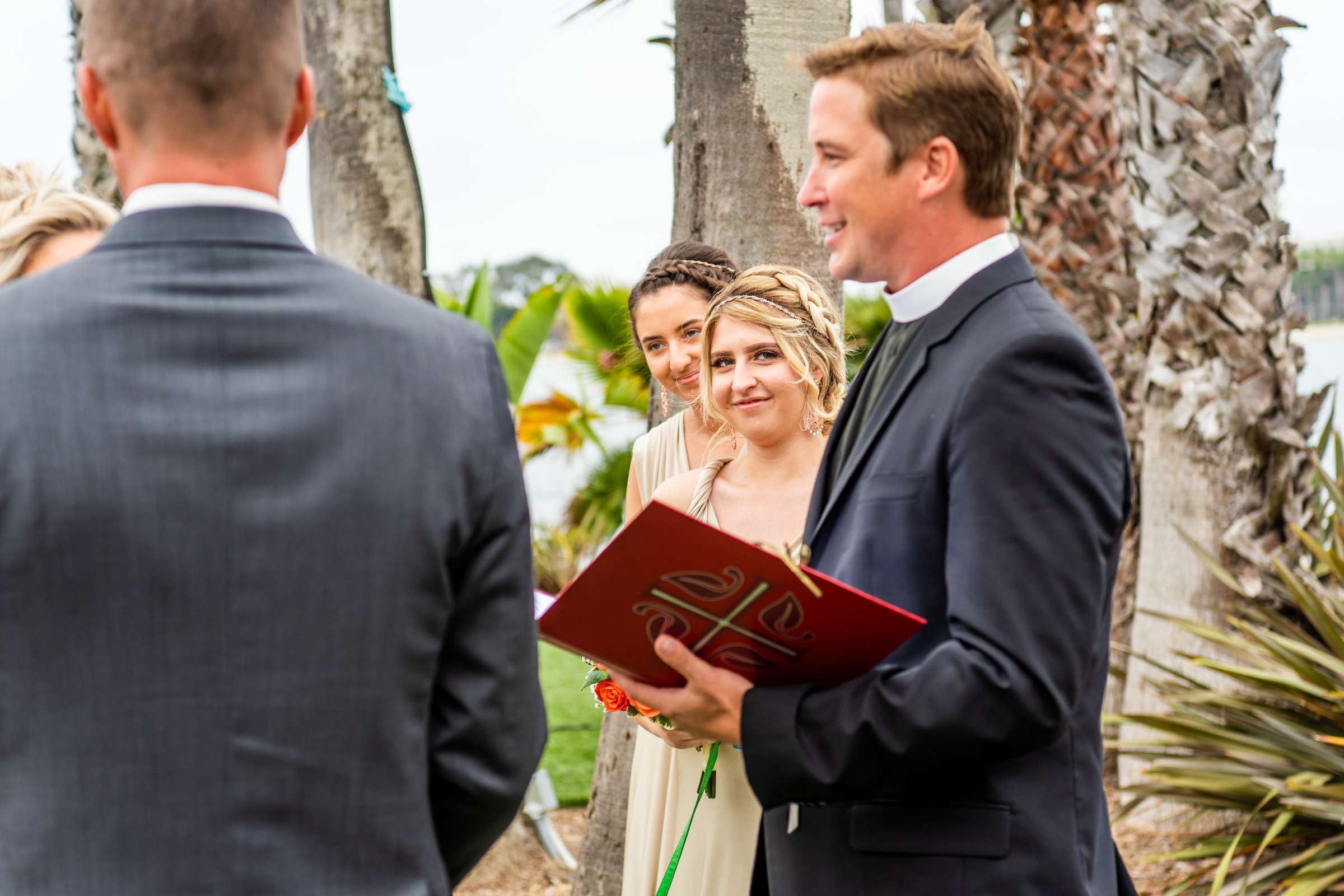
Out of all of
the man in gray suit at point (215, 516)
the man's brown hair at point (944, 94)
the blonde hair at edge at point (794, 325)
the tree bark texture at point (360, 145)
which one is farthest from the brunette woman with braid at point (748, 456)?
the tree bark texture at point (360, 145)

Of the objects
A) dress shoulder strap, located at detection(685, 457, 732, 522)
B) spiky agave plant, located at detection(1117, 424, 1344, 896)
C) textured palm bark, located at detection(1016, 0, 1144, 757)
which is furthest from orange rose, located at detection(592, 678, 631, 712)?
textured palm bark, located at detection(1016, 0, 1144, 757)

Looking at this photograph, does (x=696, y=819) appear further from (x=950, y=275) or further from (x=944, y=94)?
(x=944, y=94)

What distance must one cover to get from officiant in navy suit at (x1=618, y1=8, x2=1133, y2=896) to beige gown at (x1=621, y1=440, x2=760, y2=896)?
94 cm

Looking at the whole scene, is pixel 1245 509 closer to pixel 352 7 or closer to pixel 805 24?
pixel 805 24

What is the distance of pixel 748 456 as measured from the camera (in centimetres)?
331

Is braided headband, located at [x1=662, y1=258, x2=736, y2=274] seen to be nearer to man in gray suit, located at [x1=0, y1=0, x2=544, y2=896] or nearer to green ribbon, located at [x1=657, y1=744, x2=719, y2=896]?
green ribbon, located at [x1=657, y1=744, x2=719, y2=896]

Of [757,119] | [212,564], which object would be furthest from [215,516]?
[757,119]

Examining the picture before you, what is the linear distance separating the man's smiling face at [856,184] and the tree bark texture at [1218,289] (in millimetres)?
4433

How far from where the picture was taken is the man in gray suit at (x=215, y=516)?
135 centimetres

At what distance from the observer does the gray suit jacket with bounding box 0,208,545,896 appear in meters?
1.34

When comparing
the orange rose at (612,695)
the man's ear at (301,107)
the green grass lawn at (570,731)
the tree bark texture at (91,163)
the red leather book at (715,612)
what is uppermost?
the man's ear at (301,107)

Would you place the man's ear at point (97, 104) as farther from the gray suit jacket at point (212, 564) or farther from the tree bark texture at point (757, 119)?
the tree bark texture at point (757, 119)

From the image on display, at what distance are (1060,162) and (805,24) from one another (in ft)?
13.2

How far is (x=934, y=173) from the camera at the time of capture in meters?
1.94
